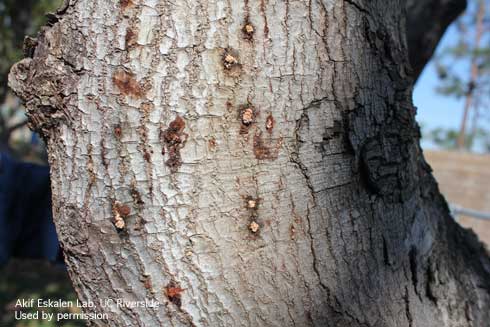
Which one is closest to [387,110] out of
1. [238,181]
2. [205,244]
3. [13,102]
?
[238,181]

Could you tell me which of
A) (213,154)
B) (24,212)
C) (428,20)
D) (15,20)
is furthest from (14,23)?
(213,154)

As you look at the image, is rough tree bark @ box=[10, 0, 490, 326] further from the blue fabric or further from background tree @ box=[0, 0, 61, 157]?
background tree @ box=[0, 0, 61, 157]

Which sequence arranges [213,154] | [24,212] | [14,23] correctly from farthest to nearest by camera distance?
[14,23], [24,212], [213,154]

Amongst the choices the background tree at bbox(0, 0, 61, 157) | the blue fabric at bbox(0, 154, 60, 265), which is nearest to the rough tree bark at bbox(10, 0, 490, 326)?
the blue fabric at bbox(0, 154, 60, 265)

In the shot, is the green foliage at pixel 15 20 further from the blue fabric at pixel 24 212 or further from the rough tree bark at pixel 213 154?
the rough tree bark at pixel 213 154

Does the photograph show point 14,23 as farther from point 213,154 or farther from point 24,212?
point 213,154

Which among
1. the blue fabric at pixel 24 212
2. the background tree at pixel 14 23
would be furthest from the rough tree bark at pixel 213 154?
the background tree at pixel 14 23
